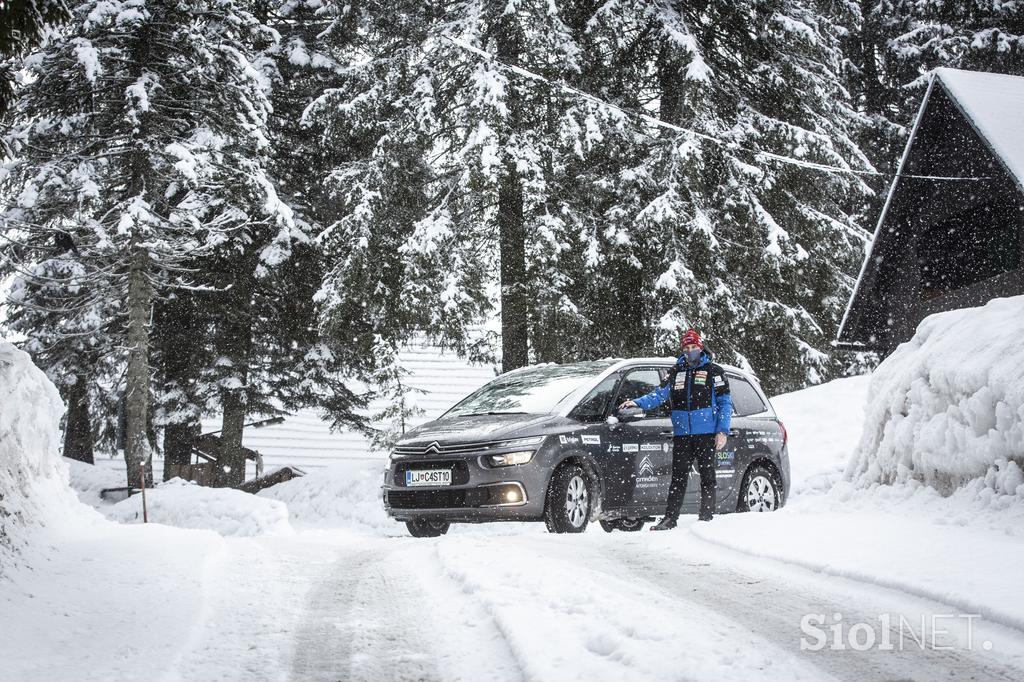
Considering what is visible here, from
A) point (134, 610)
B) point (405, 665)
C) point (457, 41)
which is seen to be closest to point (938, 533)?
point (405, 665)

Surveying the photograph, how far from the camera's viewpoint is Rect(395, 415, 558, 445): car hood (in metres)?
8.61

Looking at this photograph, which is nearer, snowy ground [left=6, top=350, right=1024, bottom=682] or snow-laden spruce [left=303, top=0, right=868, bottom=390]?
snowy ground [left=6, top=350, right=1024, bottom=682]

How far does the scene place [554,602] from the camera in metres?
4.87

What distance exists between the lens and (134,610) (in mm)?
4895

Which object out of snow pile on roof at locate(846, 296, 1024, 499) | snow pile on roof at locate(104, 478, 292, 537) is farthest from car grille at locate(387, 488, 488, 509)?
snow pile on roof at locate(104, 478, 292, 537)

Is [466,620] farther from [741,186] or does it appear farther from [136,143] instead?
[741,186]

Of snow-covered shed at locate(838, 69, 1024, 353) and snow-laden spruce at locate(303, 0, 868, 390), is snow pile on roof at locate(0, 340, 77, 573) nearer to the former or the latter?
snow-laden spruce at locate(303, 0, 868, 390)

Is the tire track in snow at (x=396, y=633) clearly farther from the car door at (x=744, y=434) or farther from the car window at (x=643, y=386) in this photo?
the car door at (x=744, y=434)

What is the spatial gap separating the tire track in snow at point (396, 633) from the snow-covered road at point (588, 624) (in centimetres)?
1

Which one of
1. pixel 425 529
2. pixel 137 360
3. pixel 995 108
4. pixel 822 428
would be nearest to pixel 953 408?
pixel 425 529

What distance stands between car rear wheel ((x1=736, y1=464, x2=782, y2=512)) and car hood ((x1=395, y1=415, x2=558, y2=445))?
2741mm

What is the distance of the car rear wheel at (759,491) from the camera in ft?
33.9

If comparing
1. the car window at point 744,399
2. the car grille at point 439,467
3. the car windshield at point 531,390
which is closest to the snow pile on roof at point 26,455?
the car grille at point 439,467

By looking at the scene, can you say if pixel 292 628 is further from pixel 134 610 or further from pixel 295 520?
pixel 295 520
